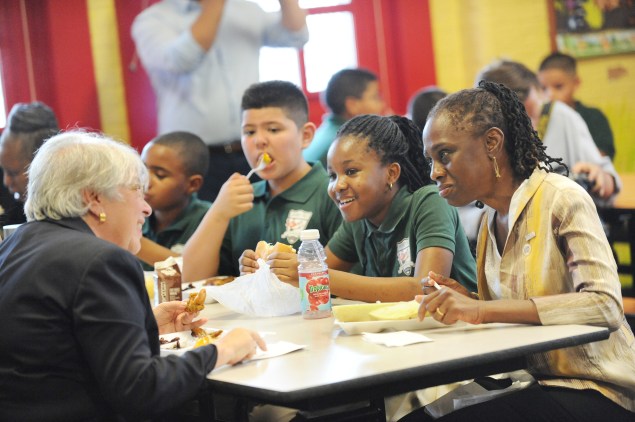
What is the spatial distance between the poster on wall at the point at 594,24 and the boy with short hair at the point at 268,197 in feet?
10.7

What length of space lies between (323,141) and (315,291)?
269 cm

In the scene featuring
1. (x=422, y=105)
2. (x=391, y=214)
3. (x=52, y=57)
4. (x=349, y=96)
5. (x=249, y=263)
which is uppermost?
→ (x=52, y=57)

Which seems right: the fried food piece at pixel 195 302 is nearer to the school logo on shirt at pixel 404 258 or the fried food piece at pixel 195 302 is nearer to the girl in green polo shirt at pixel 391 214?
the girl in green polo shirt at pixel 391 214

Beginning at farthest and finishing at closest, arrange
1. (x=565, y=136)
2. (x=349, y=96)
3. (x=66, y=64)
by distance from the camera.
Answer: (x=66, y=64)
(x=349, y=96)
(x=565, y=136)

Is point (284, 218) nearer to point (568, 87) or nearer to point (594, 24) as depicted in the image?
point (568, 87)

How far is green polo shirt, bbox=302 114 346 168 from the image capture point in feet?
15.8

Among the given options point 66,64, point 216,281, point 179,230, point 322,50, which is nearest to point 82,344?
point 216,281

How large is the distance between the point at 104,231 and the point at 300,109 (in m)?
1.73

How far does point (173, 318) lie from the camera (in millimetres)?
2363

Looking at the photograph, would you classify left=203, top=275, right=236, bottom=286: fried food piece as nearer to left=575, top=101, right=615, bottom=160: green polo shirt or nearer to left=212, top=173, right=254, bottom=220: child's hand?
left=212, top=173, right=254, bottom=220: child's hand

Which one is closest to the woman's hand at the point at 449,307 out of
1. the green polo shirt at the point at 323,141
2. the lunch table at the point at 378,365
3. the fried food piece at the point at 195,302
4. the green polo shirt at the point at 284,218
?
the lunch table at the point at 378,365

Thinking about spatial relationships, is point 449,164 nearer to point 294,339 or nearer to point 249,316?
point 294,339

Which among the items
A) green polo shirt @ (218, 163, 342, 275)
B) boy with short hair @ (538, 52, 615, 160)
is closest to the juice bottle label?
green polo shirt @ (218, 163, 342, 275)

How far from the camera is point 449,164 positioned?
222 cm
